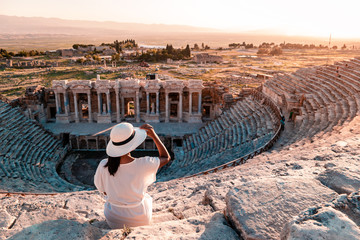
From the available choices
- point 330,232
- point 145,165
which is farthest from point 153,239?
point 330,232

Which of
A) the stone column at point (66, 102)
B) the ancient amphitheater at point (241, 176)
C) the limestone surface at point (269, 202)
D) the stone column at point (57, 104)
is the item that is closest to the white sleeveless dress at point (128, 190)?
the ancient amphitheater at point (241, 176)

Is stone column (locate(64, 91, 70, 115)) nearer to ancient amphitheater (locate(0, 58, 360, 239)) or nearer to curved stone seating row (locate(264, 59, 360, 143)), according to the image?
ancient amphitheater (locate(0, 58, 360, 239))

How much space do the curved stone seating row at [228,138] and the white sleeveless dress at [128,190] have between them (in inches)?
Answer: 480

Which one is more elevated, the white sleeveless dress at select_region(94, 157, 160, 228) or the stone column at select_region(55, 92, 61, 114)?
the white sleeveless dress at select_region(94, 157, 160, 228)

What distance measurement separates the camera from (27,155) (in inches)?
823

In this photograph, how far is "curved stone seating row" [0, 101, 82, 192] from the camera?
55.6 feet

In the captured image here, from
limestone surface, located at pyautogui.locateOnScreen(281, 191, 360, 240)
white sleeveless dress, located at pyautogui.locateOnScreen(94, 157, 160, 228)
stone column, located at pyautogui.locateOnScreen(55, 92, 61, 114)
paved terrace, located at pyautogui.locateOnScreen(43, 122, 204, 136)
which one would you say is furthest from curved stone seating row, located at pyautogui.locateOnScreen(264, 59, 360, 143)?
stone column, located at pyautogui.locateOnScreen(55, 92, 61, 114)

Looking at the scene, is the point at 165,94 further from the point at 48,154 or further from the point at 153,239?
the point at 153,239

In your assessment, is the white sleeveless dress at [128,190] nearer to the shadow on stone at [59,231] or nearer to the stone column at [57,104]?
→ the shadow on stone at [59,231]

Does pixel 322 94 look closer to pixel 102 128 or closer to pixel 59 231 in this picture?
pixel 102 128

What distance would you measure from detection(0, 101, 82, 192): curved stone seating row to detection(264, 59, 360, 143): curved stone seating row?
48.4 ft

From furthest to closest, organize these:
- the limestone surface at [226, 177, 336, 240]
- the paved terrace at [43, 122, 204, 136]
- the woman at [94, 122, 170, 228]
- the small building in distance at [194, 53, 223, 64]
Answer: the small building in distance at [194, 53, 223, 64] < the paved terrace at [43, 122, 204, 136] < the woman at [94, 122, 170, 228] < the limestone surface at [226, 177, 336, 240]

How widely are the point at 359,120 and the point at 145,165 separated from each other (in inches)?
504

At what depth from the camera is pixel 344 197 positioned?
13.2 ft
